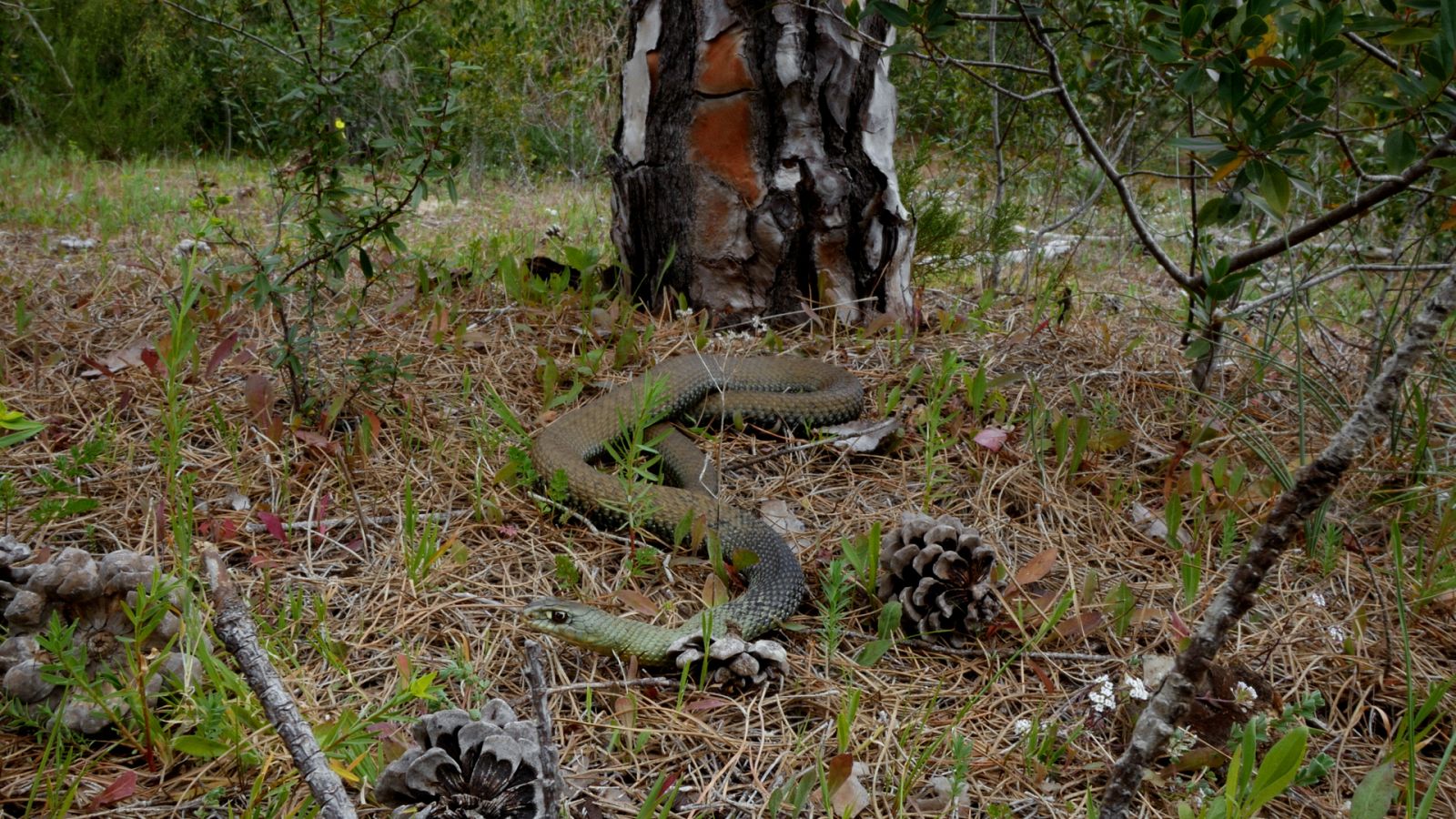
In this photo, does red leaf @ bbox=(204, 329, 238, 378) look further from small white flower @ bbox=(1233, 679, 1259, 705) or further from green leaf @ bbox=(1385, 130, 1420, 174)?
green leaf @ bbox=(1385, 130, 1420, 174)

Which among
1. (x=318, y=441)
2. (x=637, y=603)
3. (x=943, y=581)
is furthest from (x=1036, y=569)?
(x=318, y=441)

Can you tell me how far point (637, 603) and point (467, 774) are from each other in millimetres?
802

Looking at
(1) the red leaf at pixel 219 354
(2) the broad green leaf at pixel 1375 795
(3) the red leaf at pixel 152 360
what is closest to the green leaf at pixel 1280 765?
(2) the broad green leaf at pixel 1375 795

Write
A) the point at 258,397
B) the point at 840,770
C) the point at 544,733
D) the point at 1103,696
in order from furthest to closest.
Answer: the point at 258,397 → the point at 1103,696 → the point at 840,770 → the point at 544,733

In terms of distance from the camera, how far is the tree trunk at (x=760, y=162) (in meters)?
3.46

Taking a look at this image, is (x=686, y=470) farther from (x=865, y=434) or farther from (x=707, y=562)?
(x=865, y=434)

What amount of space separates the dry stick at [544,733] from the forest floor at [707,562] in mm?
277

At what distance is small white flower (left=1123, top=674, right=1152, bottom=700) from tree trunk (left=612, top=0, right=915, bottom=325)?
215cm

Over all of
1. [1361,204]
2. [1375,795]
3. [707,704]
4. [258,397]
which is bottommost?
[707,704]

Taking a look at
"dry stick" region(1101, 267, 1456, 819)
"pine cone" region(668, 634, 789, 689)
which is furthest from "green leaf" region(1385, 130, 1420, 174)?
"pine cone" region(668, 634, 789, 689)

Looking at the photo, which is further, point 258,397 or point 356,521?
point 258,397

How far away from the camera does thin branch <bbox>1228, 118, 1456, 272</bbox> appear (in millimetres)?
2115

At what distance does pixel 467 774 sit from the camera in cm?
131

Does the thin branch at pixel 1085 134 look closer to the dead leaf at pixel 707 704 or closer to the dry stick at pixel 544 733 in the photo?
the dead leaf at pixel 707 704
